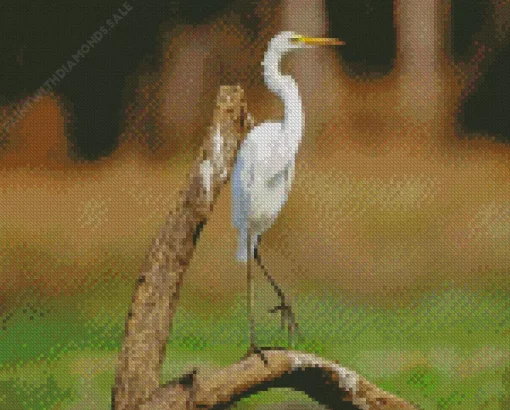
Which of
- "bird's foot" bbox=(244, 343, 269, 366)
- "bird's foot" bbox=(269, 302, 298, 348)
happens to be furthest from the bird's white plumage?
"bird's foot" bbox=(244, 343, 269, 366)

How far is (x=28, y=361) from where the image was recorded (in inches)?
203

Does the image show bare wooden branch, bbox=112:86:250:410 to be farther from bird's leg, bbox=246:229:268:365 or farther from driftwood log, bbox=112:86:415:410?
bird's leg, bbox=246:229:268:365

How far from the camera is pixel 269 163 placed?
3.49 m

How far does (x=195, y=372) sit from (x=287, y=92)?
25.8 inches

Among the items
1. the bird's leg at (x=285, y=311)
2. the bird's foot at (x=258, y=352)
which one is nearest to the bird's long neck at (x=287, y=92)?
the bird's leg at (x=285, y=311)

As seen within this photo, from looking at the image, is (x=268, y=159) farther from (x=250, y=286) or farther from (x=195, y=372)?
(x=195, y=372)

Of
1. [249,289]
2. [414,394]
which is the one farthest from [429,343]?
[249,289]

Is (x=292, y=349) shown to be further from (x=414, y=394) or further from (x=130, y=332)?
(x=414, y=394)

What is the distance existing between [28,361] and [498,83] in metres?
1.94

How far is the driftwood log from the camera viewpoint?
131 inches

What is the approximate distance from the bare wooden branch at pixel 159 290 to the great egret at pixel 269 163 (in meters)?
0.10

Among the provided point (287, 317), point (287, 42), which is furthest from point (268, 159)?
point (287, 317)

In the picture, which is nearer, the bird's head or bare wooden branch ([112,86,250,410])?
bare wooden branch ([112,86,250,410])

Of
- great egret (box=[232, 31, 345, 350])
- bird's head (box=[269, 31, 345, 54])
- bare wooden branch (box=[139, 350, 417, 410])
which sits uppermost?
bird's head (box=[269, 31, 345, 54])
